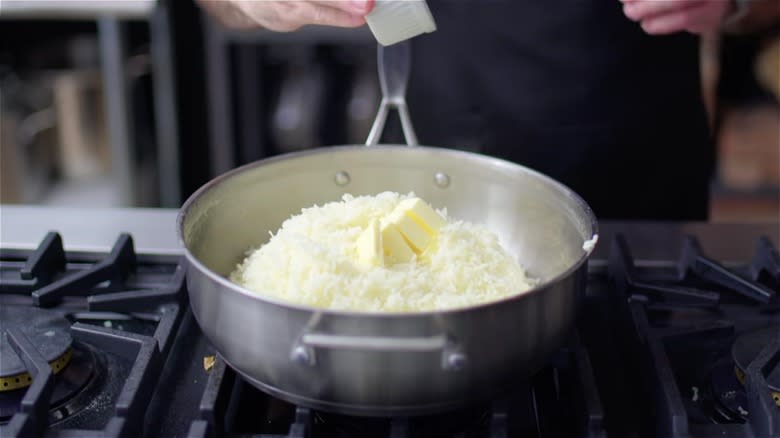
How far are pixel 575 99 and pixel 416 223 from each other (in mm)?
655

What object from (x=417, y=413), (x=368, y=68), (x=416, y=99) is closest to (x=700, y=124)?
(x=416, y=99)

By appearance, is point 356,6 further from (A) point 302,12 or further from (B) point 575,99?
(B) point 575,99

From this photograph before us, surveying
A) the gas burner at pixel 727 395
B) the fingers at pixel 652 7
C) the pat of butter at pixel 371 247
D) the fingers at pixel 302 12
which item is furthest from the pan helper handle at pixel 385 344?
the fingers at pixel 652 7

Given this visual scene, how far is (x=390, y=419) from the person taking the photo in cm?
63

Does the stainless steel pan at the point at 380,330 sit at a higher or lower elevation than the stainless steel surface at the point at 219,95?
higher

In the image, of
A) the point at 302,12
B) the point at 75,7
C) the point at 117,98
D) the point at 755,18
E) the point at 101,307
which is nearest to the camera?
the point at 101,307

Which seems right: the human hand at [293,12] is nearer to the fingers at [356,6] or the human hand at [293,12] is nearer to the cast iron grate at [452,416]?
the fingers at [356,6]

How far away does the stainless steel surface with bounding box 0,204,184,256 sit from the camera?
0.91 metres

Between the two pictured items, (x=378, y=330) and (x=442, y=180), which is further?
(x=442, y=180)

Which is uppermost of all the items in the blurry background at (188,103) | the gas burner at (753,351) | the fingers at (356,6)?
the fingers at (356,6)

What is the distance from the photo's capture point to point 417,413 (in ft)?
1.87

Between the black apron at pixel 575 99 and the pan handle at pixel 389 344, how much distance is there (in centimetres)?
80

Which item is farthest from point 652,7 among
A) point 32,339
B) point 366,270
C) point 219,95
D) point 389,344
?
point 219,95

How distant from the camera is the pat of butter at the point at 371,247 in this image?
658mm
